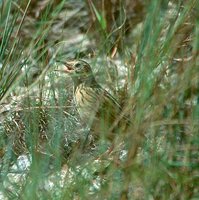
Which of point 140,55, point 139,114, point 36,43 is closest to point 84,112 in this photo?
point 36,43

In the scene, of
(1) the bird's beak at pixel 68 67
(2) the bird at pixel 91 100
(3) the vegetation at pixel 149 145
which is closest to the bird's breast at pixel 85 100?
(2) the bird at pixel 91 100

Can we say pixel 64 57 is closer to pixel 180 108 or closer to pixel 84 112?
pixel 84 112

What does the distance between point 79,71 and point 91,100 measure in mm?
151

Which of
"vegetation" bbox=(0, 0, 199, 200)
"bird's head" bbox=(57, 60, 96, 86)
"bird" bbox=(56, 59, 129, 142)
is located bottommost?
"vegetation" bbox=(0, 0, 199, 200)

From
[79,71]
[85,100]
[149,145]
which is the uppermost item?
[79,71]

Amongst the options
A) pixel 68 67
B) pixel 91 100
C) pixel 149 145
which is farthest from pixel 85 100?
pixel 149 145

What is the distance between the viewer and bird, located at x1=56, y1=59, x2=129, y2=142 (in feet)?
11.5

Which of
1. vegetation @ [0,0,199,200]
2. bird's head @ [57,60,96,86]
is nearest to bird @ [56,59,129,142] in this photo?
bird's head @ [57,60,96,86]

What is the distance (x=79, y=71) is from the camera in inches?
176

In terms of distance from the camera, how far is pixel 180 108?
3076 mm

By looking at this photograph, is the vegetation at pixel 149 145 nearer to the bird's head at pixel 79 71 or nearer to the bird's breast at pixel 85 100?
the bird's breast at pixel 85 100

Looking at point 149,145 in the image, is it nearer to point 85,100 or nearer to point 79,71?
point 85,100

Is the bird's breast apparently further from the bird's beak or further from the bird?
the bird's beak

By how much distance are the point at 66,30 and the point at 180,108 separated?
2.81 meters
